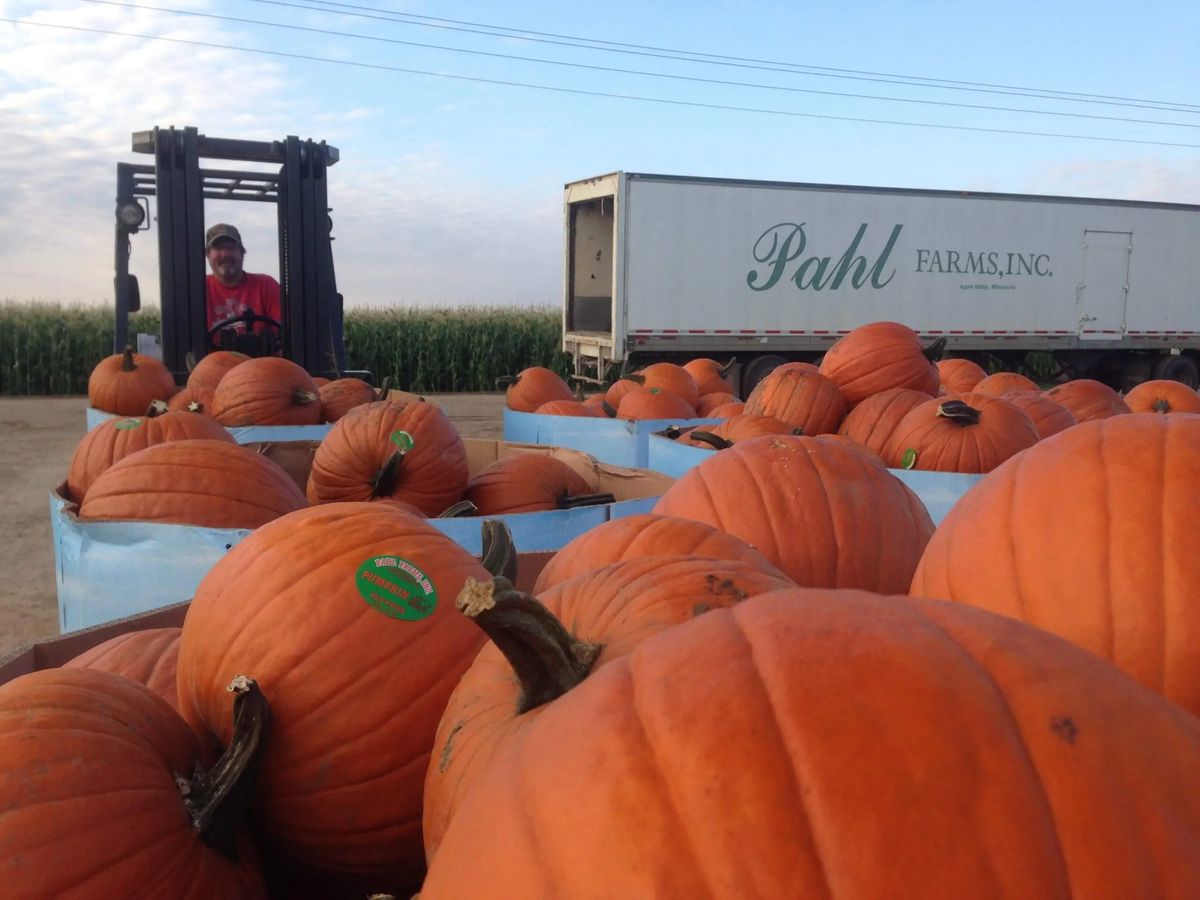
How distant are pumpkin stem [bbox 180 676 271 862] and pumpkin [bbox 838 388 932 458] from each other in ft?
10.6

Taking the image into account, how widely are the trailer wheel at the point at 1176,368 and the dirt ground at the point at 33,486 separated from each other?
425 inches

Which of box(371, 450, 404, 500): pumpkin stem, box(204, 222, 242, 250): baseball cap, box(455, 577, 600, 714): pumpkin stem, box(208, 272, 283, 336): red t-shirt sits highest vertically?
box(204, 222, 242, 250): baseball cap

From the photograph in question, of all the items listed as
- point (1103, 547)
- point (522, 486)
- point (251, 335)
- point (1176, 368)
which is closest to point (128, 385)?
point (251, 335)

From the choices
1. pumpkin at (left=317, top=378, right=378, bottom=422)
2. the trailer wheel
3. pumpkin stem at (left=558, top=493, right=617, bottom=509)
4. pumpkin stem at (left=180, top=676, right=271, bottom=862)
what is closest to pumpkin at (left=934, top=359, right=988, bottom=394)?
pumpkin at (left=317, top=378, right=378, bottom=422)

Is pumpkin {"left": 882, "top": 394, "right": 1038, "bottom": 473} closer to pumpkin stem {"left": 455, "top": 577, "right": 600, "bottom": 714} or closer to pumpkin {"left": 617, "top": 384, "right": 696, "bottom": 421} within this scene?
pumpkin {"left": 617, "top": 384, "right": 696, "bottom": 421}

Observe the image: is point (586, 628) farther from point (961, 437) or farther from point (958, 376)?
point (958, 376)

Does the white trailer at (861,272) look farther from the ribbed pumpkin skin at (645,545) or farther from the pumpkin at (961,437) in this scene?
the ribbed pumpkin skin at (645,545)

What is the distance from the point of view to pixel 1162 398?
5.01m

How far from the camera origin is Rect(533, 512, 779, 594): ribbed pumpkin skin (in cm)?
156

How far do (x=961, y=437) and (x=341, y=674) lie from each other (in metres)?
Answer: 2.92

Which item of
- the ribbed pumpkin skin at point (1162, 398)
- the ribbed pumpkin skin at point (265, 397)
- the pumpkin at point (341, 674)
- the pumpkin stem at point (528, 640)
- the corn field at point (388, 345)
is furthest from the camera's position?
the corn field at point (388, 345)

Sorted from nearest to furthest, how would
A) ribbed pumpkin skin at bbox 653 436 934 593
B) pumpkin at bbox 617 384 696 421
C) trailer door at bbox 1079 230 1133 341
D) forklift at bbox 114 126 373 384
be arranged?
ribbed pumpkin skin at bbox 653 436 934 593
pumpkin at bbox 617 384 696 421
forklift at bbox 114 126 373 384
trailer door at bbox 1079 230 1133 341

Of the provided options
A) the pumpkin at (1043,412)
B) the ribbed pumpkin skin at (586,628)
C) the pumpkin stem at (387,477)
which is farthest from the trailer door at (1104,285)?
the ribbed pumpkin skin at (586,628)

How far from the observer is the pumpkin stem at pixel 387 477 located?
3105 millimetres
